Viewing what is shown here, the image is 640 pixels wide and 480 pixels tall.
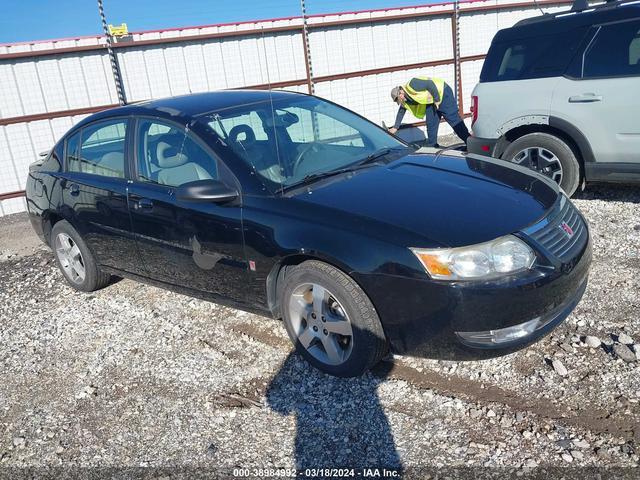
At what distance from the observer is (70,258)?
16.5 ft

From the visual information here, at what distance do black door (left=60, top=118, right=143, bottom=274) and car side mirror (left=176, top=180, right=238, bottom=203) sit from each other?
0.92 m

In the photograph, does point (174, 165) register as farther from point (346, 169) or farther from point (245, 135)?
point (346, 169)

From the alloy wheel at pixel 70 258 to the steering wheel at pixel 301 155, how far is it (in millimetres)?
2311

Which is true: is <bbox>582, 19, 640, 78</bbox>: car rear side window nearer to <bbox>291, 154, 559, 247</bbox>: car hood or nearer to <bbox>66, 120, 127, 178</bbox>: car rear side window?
<bbox>291, 154, 559, 247</bbox>: car hood

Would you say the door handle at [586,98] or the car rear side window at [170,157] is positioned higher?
the car rear side window at [170,157]

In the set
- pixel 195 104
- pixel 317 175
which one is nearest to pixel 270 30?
pixel 195 104

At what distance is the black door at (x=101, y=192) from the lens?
4.20m

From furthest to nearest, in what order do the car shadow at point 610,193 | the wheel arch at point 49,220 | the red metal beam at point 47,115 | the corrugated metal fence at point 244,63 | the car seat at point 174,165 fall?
the corrugated metal fence at point 244,63
the red metal beam at point 47,115
the car shadow at point 610,193
the wheel arch at point 49,220
the car seat at point 174,165

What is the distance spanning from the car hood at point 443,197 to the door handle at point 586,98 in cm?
216

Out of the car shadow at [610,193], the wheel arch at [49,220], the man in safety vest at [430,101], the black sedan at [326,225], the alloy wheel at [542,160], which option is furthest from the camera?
the man in safety vest at [430,101]

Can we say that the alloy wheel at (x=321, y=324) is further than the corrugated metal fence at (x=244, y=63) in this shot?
A: No

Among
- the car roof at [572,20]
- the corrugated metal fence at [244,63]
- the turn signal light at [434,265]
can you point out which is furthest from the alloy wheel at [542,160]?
the corrugated metal fence at [244,63]

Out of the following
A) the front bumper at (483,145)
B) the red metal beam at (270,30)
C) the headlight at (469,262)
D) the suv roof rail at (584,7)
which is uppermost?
the red metal beam at (270,30)

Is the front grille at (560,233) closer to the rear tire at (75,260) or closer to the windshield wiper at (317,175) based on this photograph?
the windshield wiper at (317,175)
